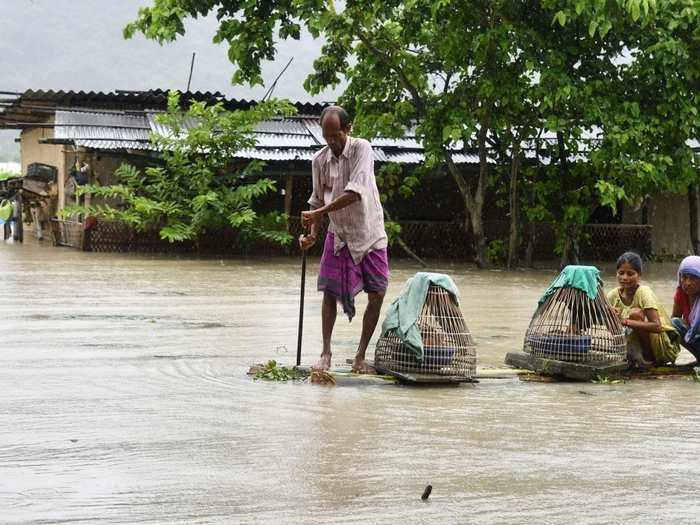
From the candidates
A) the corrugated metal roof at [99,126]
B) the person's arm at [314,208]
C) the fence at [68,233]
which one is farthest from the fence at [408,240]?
the person's arm at [314,208]

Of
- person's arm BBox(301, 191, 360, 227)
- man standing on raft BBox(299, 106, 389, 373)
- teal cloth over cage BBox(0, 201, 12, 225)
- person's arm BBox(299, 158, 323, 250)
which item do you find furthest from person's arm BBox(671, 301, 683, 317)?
teal cloth over cage BBox(0, 201, 12, 225)

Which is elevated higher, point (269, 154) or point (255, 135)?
point (255, 135)

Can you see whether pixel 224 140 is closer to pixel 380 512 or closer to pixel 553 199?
pixel 553 199

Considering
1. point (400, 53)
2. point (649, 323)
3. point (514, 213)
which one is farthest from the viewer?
point (514, 213)

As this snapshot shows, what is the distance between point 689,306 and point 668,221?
16.3 m

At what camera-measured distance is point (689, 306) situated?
7.86 metres

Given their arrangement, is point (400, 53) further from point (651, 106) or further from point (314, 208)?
point (314, 208)

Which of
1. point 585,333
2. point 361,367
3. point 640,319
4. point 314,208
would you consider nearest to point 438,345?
point 361,367

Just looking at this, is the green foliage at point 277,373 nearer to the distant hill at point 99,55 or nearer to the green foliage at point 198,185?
the green foliage at point 198,185

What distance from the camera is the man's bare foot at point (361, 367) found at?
7.15 metres

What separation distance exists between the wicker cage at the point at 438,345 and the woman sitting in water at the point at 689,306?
5.29ft

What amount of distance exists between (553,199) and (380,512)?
15.5 meters

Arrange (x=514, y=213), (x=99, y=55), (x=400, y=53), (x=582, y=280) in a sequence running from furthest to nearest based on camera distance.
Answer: (x=99, y=55)
(x=514, y=213)
(x=400, y=53)
(x=582, y=280)

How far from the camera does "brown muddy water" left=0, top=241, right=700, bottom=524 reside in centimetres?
425
